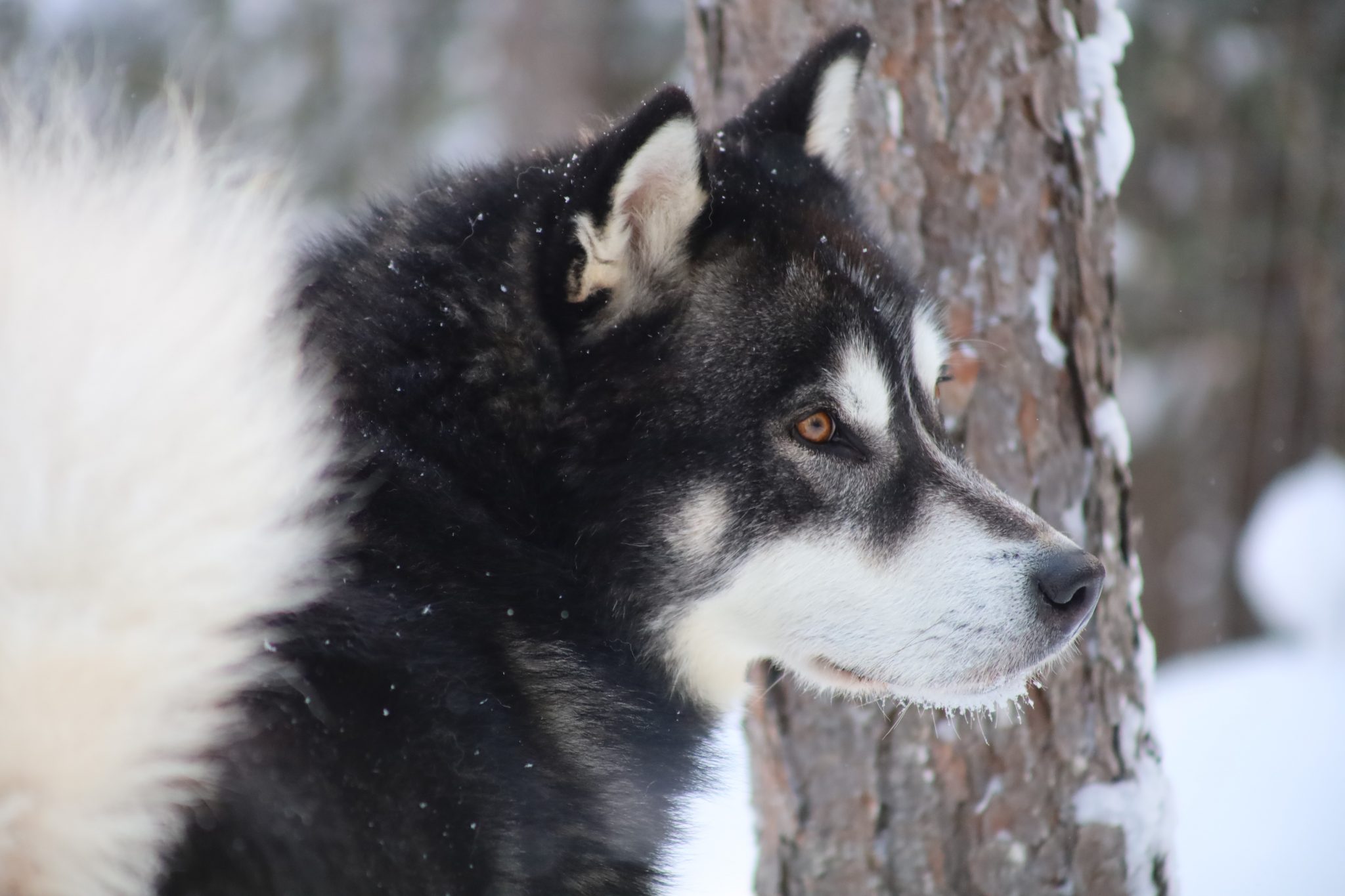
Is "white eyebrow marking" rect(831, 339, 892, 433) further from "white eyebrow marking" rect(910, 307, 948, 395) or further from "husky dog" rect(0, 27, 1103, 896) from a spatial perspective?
"white eyebrow marking" rect(910, 307, 948, 395)

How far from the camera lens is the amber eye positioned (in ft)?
7.10

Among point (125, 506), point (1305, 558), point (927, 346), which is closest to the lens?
point (125, 506)

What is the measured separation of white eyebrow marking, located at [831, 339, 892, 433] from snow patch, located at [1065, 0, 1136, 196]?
3.21 feet

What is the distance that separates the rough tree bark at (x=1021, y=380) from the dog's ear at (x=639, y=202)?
2.74 feet

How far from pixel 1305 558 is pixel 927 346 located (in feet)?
16.5

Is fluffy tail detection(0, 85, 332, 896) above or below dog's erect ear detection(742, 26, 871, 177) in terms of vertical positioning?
below

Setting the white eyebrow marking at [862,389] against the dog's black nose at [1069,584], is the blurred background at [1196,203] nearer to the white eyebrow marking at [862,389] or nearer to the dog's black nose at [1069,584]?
the dog's black nose at [1069,584]

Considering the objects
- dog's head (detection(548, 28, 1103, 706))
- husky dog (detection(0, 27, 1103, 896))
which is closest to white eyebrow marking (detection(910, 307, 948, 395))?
husky dog (detection(0, 27, 1103, 896))

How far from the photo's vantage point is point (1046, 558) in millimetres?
2152

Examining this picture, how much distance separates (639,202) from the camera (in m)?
2.07

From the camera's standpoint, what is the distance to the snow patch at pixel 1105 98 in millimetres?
2785

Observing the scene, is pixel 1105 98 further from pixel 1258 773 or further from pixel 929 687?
pixel 1258 773

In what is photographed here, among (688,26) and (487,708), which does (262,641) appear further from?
(688,26)

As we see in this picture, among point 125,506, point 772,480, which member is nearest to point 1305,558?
point 772,480
